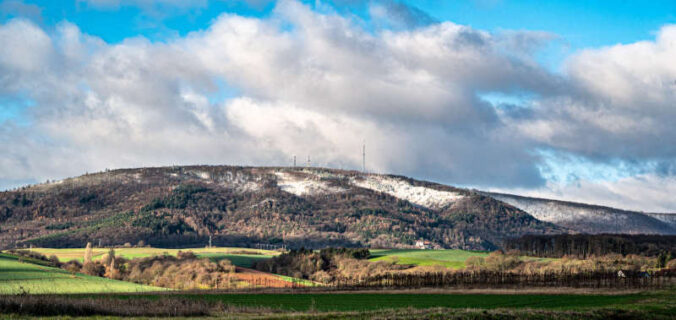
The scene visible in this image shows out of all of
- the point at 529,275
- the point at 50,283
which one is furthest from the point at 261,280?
the point at 529,275

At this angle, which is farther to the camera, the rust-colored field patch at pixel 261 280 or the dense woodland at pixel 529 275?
the rust-colored field patch at pixel 261 280

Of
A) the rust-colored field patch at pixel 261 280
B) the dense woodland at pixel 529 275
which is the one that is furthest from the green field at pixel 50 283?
the dense woodland at pixel 529 275

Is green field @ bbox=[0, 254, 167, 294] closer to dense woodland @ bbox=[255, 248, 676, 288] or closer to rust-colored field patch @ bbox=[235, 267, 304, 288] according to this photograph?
rust-colored field patch @ bbox=[235, 267, 304, 288]

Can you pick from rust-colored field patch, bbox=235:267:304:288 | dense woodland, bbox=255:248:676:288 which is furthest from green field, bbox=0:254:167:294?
dense woodland, bbox=255:248:676:288

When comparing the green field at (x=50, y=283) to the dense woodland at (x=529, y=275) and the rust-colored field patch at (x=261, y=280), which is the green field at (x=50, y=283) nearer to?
the rust-colored field patch at (x=261, y=280)

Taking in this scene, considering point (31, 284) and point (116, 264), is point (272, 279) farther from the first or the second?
point (31, 284)

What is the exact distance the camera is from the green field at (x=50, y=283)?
386 ft

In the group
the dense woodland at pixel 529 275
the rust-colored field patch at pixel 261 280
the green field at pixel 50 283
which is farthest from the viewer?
the rust-colored field patch at pixel 261 280

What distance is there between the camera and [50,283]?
12569 centimetres

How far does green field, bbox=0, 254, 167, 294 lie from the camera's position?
4626 inches

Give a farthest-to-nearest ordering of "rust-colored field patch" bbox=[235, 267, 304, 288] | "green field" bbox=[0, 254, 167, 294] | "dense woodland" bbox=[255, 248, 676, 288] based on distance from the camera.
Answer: "rust-colored field patch" bbox=[235, 267, 304, 288] → "dense woodland" bbox=[255, 248, 676, 288] → "green field" bbox=[0, 254, 167, 294]

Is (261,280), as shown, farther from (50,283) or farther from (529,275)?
(529,275)

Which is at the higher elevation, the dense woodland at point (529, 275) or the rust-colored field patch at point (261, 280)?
the dense woodland at point (529, 275)

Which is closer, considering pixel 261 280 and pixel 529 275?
pixel 529 275
